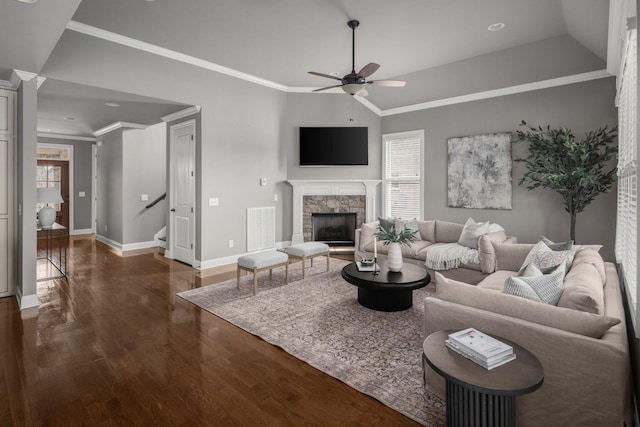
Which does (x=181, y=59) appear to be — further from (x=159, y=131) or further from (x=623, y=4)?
(x=623, y=4)

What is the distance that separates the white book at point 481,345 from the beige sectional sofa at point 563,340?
0.20 m

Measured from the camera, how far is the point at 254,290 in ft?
13.7

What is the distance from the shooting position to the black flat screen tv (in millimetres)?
6777

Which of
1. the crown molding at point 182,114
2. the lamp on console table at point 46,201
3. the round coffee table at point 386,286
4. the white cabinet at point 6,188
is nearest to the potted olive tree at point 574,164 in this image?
the round coffee table at point 386,286

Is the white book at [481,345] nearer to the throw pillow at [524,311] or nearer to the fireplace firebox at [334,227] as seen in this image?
the throw pillow at [524,311]

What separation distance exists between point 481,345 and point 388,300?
2.01 m

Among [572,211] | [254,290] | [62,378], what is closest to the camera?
[62,378]

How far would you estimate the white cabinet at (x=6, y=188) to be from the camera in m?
3.86

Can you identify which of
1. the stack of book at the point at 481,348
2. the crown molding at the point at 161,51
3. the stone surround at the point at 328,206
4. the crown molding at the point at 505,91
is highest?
the crown molding at the point at 161,51

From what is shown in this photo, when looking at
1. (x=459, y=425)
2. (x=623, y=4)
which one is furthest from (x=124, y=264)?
(x=623, y=4)

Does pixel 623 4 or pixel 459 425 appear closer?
pixel 459 425

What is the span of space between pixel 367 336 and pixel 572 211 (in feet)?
11.9

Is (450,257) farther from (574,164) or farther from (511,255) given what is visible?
(574,164)

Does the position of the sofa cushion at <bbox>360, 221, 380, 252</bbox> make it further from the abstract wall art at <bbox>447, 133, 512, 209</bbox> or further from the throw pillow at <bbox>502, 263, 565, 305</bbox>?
the throw pillow at <bbox>502, 263, 565, 305</bbox>
